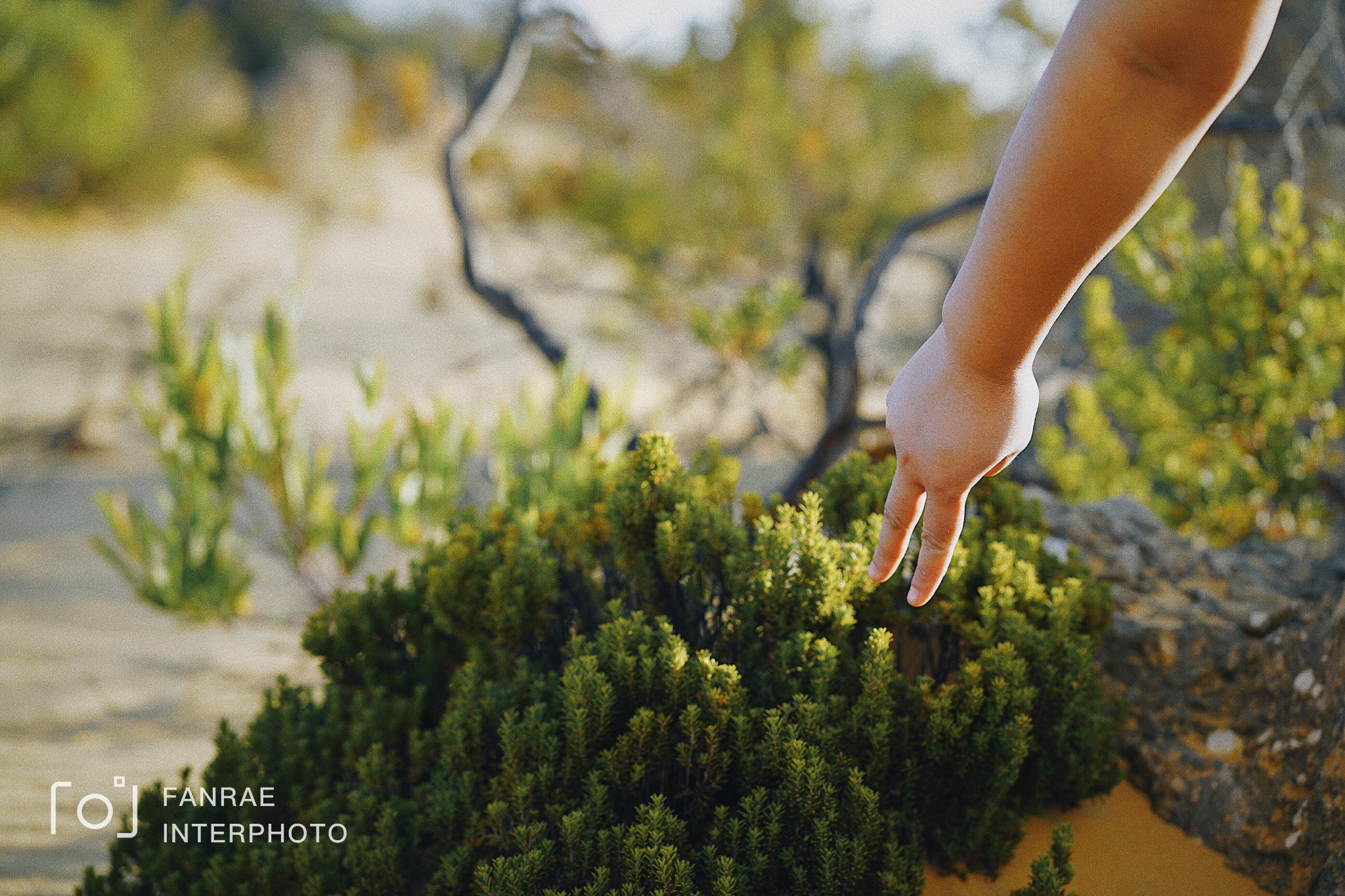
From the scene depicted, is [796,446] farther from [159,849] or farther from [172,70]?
[172,70]

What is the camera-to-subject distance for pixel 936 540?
1.14m

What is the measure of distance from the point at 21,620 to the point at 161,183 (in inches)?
381

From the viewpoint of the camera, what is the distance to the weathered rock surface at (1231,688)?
1618 mm

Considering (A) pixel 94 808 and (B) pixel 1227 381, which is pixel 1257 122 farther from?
(A) pixel 94 808

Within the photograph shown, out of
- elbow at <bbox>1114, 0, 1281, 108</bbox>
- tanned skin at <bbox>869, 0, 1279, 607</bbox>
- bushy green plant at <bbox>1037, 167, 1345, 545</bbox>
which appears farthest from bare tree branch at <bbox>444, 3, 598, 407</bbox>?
elbow at <bbox>1114, 0, 1281, 108</bbox>

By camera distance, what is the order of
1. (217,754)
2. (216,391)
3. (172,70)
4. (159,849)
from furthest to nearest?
(172,70)
(216,391)
(217,754)
(159,849)

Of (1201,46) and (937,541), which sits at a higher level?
(1201,46)

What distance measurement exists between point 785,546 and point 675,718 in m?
0.41

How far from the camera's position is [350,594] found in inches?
82.9

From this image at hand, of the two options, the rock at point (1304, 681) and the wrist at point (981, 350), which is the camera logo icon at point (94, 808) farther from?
the rock at point (1304, 681)

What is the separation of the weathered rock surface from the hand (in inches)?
43.4

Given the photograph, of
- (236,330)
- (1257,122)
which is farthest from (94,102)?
(1257,122)

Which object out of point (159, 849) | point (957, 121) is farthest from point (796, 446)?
point (957, 121)

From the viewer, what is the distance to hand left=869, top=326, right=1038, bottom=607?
3.37 ft
